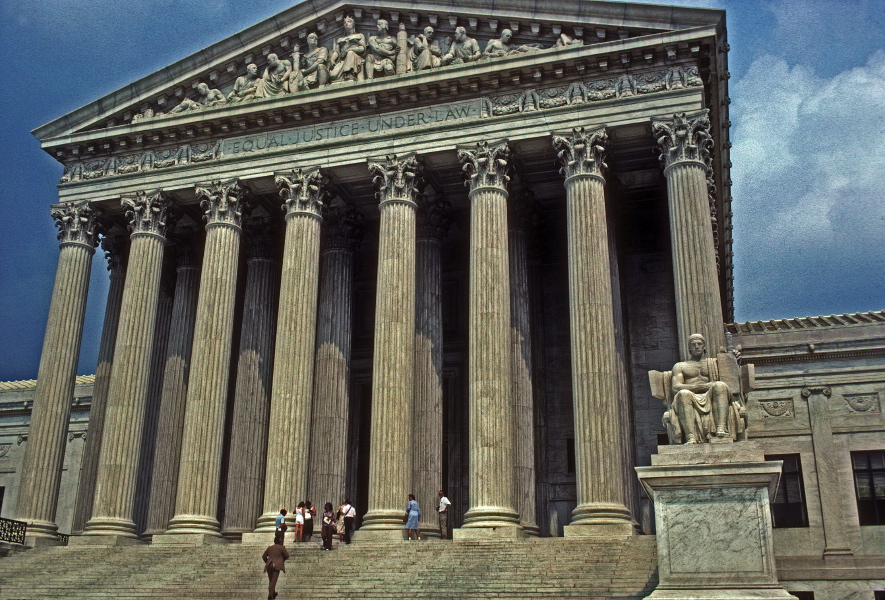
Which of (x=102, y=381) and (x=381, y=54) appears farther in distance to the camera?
(x=102, y=381)

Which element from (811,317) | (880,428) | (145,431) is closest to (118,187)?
(145,431)

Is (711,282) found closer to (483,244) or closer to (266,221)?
(483,244)

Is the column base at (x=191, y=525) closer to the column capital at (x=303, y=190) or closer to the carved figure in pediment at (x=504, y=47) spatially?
the column capital at (x=303, y=190)

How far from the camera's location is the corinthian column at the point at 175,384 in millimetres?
33062

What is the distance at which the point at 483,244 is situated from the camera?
29.2 m

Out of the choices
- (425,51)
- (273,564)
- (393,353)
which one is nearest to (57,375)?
(393,353)

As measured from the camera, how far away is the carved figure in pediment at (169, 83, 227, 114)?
34.0 meters

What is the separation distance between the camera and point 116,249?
38156mm

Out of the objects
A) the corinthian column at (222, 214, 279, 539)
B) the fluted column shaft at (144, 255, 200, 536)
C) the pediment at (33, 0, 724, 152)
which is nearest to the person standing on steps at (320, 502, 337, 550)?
the corinthian column at (222, 214, 279, 539)

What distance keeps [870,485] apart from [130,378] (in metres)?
27.2

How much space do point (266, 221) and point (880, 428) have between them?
25074 mm

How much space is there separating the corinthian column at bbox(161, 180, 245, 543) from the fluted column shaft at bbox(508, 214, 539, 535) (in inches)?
402

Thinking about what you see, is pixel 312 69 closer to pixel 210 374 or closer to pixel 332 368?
pixel 332 368

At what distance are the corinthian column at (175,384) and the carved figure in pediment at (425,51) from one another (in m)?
12.3
